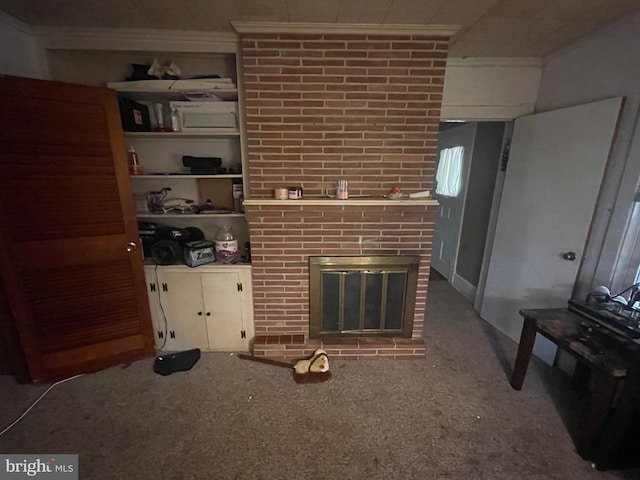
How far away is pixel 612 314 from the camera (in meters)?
1.55

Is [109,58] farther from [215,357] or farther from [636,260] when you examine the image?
[636,260]

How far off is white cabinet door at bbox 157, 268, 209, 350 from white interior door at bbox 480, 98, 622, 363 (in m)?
2.66

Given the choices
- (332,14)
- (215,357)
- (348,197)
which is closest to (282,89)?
(332,14)

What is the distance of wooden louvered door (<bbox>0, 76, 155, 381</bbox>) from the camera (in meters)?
1.64

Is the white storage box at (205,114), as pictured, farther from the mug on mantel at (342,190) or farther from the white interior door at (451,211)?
the white interior door at (451,211)

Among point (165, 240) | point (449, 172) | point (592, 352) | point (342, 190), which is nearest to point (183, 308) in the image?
point (165, 240)

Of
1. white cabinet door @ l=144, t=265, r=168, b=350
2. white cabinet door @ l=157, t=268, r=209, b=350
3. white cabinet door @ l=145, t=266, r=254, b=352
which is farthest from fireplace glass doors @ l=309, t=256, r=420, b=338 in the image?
white cabinet door @ l=144, t=265, r=168, b=350

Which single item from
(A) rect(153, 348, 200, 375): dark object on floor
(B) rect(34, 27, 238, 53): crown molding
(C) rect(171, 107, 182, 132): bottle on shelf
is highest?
(B) rect(34, 27, 238, 53): crown molding

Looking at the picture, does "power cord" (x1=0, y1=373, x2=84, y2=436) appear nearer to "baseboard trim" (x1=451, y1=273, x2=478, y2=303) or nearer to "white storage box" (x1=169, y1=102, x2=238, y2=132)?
"white storage box" (x1=169, y1=102, x2=238, y2=132)

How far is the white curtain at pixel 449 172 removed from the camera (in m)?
3.52

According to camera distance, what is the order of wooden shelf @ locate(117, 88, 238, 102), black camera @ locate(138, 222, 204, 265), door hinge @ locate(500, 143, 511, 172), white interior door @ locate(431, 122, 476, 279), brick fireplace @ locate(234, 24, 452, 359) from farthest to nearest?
1. white interior door @ locate(431, 122, 476, 279)
2. door hinge @ locate(500, 143, 511, 172)
3. black camera @ locate(138, 222, 204, 265)
4. wooden shelf @ locate(117, 88, 238, 102)
5. brick fireplace @ locate(234, 24, 452, 359)

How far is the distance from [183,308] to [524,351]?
2.48m

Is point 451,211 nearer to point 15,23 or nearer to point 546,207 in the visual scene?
point 546,207

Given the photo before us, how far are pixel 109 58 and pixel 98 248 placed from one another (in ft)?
4.72
